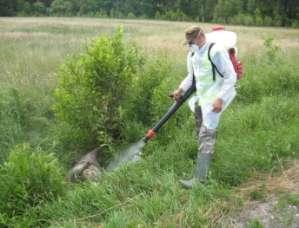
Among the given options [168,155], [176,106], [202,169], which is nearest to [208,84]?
[202,169]

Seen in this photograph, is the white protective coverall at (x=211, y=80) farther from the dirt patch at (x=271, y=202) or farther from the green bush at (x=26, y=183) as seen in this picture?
the green bush at (x=26, y=183)

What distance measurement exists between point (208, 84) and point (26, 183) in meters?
2.31

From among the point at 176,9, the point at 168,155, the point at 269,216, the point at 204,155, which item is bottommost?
the point at 176,9

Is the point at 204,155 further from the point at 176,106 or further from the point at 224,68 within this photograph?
the point at 176,106

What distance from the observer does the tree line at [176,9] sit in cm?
5562

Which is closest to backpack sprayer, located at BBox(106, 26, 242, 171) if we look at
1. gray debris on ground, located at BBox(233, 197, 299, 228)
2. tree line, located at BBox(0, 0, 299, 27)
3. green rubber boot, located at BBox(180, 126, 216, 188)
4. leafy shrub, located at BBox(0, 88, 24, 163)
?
green rubber boot, located at BBox(180, 126, 216, 188)

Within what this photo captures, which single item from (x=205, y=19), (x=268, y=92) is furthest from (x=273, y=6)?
(x=268, y=92)

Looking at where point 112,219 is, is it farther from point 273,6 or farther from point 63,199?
point 273,6

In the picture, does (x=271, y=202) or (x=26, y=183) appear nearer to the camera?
(x=271, y=202)

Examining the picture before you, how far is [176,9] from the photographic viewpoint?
72.4 meters

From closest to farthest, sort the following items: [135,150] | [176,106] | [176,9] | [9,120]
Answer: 1. [176,106]
2. [135,150]
3. [9,120]
4. [176,9]

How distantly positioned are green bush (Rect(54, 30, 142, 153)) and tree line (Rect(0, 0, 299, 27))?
153 ft

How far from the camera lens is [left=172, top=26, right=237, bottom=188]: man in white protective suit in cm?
536

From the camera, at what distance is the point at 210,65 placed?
548cm
